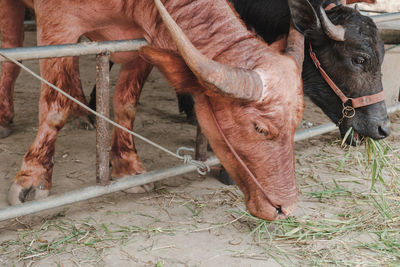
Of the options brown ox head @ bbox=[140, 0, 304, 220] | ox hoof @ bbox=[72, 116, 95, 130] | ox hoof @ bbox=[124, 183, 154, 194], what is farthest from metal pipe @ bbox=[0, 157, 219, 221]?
ox hoof @ bbox=[72, 116, 95, 130]

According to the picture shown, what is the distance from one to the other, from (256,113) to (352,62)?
128 cm

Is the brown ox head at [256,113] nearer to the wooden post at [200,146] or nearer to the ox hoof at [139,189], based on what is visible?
the wooden post at [200,146]

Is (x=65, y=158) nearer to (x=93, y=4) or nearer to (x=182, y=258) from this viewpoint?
(x=93, y=4)

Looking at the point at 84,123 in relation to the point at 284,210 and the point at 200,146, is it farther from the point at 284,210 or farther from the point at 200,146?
the point at 284,210

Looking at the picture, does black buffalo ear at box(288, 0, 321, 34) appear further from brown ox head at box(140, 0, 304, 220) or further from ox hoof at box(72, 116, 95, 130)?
ox hoof at box(72, 116, 95, 130)

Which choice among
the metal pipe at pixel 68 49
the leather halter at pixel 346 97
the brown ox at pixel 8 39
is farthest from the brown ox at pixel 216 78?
the brown ox at pixel 8 39

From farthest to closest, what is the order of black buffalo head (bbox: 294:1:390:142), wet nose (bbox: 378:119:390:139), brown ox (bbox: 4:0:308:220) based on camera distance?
wet nose (bbox: 378:119:390:139), black buffalo head (bbox: 294:1:390:142), brown ox (bbox: 4:0:308:220)

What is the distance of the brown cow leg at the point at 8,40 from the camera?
14.5ft

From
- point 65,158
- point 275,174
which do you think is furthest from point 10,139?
point 275,174

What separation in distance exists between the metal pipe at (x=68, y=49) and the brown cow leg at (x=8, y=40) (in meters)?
2.19

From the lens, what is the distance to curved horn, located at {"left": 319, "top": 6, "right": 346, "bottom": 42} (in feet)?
10.5

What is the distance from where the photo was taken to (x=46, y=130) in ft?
10.4

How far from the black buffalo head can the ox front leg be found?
5.47ft

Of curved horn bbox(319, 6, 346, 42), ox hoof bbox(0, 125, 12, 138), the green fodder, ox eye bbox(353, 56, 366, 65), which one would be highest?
curved horn bbox(319, 6, 346, 42)
